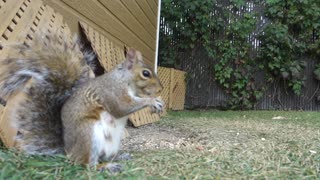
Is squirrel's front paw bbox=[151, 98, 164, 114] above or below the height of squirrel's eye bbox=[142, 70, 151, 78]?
below

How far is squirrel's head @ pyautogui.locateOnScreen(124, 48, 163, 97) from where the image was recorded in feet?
7.09

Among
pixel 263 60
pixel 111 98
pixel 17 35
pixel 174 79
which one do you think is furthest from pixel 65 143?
pixel 263 60

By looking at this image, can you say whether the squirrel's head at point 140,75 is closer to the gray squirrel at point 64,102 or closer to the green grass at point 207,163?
the gray squirrel at point 64,102

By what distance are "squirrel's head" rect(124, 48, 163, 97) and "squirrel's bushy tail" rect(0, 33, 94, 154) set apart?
0.99 feet

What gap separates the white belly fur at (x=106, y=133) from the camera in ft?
6.20

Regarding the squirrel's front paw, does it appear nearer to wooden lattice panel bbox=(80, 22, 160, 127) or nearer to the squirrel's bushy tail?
the squirrel's bushy tail

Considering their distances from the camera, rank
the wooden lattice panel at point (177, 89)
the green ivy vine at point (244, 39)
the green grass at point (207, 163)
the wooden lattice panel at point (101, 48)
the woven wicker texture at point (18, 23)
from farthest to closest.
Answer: the green ivy vine at point (244, 39)
the wooden lattice panel at point (177, 89)
the wooden lattice panel at point (101, 48)
the woven wicker texture at point (18, 23)
the green grass at point (207, 163)

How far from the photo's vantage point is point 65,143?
193cm

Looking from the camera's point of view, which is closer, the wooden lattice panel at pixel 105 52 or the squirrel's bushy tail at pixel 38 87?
the squirrel's bushy tail at pixel 38 87

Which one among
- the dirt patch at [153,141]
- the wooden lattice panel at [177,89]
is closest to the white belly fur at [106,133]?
the dirt patch at [153,141]

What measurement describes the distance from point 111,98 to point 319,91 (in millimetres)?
8129

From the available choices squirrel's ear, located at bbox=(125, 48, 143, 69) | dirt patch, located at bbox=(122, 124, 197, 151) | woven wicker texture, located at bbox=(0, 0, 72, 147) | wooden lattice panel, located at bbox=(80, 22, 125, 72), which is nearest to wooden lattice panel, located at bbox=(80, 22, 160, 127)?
wooden lattice panel, located at bbox=(80, 22, 125, 72)

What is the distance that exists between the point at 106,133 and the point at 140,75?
38cm

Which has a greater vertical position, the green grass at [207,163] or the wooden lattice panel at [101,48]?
the wooden lattice panel at [101,48]
